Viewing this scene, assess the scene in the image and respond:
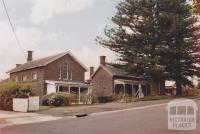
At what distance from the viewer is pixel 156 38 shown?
47500 millimetres

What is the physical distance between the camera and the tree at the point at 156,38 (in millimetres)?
46875

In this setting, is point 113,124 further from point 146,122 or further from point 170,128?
point 170,128

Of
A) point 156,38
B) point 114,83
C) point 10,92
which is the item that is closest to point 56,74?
point 114,83

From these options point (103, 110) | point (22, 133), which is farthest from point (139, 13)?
point (22, 133)

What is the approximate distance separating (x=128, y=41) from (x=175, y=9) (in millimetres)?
6478

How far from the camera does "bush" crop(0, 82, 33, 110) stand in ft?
116

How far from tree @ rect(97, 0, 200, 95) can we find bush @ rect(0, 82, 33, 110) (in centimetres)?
1463

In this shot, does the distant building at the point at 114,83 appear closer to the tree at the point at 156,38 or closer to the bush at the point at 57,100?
the tree at the point at 156,38

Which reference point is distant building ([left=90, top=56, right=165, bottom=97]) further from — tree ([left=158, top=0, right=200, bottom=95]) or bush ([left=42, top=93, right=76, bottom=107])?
bush ([left=42, top=93, right=76, bottom=107])

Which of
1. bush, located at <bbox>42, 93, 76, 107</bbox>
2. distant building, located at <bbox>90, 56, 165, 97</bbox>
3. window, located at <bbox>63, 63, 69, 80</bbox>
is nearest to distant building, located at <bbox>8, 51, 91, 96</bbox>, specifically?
window, located at <bbox>63, 63, 69, 80</bbox>

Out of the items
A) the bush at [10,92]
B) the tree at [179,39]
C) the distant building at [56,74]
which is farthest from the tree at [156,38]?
the bush at [10,92]

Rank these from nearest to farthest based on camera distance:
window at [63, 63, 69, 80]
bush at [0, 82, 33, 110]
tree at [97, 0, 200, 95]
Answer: bush at [0, 82, 33, 110], tree at [97, 0, 200, 95], window at [63, 63, 69, 80]

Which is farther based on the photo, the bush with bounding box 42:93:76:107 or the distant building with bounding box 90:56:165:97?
the distant building with bounding box 90:56:165:97

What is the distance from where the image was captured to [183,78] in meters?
50.8
